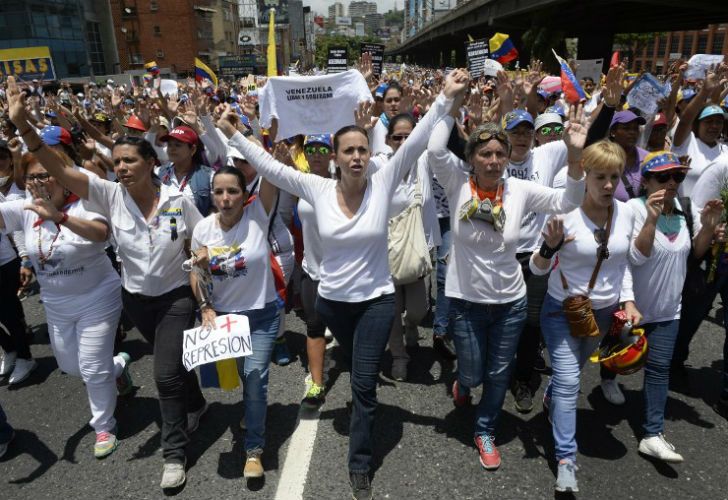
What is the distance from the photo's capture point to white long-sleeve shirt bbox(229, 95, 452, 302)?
305cm

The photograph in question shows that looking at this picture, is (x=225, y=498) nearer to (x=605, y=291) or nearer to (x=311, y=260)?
(x=311, y=260)

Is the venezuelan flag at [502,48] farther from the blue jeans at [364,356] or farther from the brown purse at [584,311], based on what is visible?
the blue jeans at [364,356]

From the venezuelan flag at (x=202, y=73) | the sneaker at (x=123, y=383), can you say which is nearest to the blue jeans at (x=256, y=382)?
the sneaker at (x=123, y=383)

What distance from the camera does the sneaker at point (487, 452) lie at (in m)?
3.17

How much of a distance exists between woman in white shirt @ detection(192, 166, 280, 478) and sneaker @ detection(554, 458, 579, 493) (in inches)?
72.1

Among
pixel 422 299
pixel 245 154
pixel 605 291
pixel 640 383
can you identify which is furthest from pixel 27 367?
pixel 640 383

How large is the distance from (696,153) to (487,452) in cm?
378

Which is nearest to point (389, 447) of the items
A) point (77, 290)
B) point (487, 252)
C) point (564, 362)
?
point (564, 362)

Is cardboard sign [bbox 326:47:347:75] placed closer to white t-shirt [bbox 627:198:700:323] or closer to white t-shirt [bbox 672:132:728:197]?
white t-shirt [bbox 672:132:728:197]

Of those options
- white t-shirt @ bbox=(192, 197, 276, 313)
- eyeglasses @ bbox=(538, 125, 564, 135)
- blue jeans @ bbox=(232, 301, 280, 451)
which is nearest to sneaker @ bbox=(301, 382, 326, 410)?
blue jeans @ bbox=(232, 301, 280, 451)

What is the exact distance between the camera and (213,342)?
310 cm

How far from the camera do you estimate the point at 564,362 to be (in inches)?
124

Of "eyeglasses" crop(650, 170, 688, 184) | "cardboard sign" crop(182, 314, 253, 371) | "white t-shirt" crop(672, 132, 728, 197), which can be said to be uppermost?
"eyeglasses" crop(650, 170, 688, 184)

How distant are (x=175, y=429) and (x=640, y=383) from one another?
3665mm
